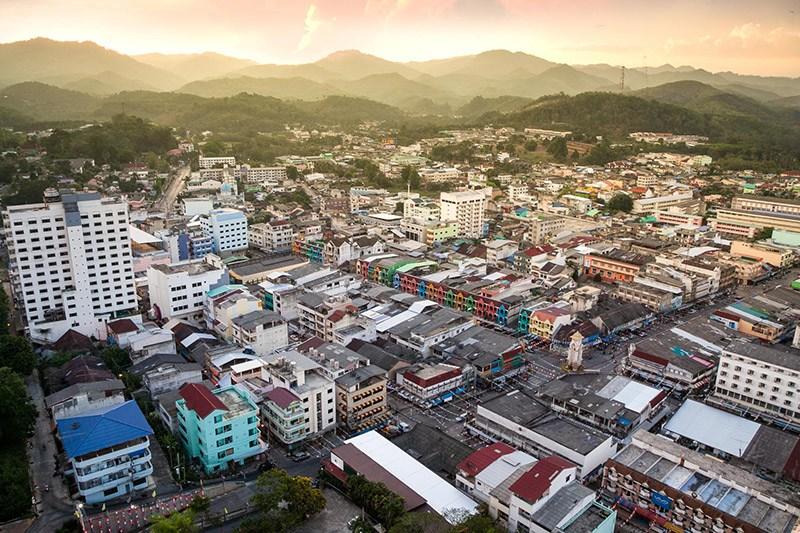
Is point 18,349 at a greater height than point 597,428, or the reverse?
point 18,349

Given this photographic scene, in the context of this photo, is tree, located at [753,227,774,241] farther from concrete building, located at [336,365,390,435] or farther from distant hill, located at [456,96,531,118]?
distant hill, located at [456,96,531,118]

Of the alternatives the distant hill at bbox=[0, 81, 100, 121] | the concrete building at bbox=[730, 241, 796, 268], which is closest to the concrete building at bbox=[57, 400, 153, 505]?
the concrete building at bbox=[730, 241, 796, 268]

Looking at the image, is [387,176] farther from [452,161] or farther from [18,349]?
[18,349]

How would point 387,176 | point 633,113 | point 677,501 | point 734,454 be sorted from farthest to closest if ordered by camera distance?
point 633,113, point 387,176, point 734,454, point 677,501

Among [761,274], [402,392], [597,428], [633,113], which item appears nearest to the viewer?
[597,428]

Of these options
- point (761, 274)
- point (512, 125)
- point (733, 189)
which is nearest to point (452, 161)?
point (512, 125)

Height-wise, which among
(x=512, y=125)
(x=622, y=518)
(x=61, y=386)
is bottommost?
(x=622, y=518)

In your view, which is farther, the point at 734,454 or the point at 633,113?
the point at 633,113
